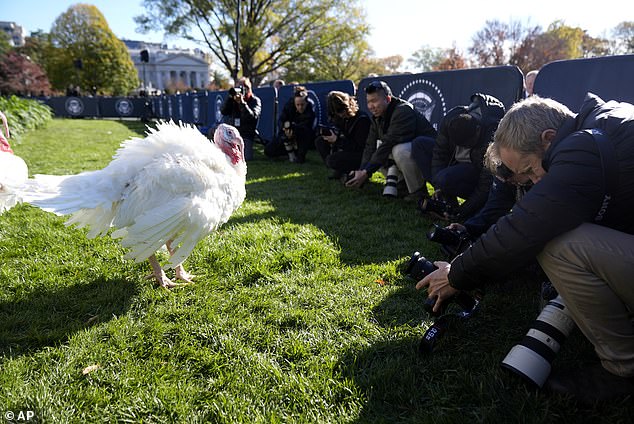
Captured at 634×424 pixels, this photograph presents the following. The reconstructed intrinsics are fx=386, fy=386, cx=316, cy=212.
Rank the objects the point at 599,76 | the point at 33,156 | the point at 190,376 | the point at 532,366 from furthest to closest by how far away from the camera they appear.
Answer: the point at 33,156
the point at 599,76
the point at 190,376
the point at 532,366

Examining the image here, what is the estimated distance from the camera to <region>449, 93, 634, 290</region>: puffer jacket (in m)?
1.68

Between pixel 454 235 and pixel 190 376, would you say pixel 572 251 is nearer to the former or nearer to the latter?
pixel 454 235

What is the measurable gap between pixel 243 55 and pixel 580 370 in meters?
33.1

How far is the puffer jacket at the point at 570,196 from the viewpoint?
168 cm

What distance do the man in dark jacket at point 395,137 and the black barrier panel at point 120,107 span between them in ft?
98.6

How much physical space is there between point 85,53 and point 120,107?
20.4m

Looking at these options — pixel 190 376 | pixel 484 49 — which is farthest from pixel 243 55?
pixel 190 376

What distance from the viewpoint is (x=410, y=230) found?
4.46m

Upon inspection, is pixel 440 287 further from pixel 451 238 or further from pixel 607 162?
pixel 607 162

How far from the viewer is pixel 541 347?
1.98 metres

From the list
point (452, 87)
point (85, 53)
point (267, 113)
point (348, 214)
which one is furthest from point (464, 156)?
point (85, 53)

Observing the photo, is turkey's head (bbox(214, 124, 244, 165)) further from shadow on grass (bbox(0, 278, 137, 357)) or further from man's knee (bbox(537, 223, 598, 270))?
man's knee (bbox(537, 223, 598, 270))

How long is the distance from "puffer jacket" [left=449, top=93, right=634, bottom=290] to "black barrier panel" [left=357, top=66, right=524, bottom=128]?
143 inches

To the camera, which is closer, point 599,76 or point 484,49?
point 599,76
